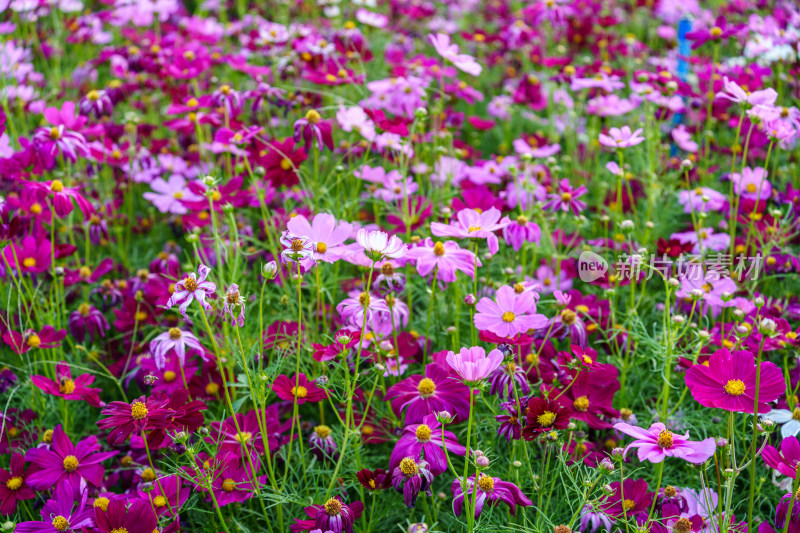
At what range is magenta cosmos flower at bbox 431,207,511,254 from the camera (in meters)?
1.24

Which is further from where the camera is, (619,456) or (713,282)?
(713,282)

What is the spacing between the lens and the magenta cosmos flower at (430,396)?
1.22m

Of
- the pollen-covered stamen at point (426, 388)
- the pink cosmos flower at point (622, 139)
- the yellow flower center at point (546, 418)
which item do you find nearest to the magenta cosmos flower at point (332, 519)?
the pollen-covered stamen at point (426, 388)

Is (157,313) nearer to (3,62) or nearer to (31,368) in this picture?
(31,368)

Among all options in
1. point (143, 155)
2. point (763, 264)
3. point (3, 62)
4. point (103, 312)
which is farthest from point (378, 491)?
point (3, 62)

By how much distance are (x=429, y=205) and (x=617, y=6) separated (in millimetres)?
2648

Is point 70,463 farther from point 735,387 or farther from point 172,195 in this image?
point 735,387

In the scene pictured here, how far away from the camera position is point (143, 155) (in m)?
2.07

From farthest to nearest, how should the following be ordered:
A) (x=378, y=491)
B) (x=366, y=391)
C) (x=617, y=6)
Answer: (x=617, y=6)
(x=366, y=391)
(x=378, y=491)

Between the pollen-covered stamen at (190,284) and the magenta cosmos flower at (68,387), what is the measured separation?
1.24 feet

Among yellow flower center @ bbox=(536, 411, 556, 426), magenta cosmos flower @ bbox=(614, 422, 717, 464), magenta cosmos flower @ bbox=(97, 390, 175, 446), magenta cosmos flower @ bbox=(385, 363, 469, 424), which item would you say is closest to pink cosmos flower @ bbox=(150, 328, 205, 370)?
magenta cosmos flower @ bbox=(97, 390, 175, 446)

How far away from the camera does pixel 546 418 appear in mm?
1118

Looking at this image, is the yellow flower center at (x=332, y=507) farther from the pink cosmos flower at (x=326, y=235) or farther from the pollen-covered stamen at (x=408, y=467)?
the pink cosmos flower at (x=326, y=235)

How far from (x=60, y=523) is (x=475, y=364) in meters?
0.70
